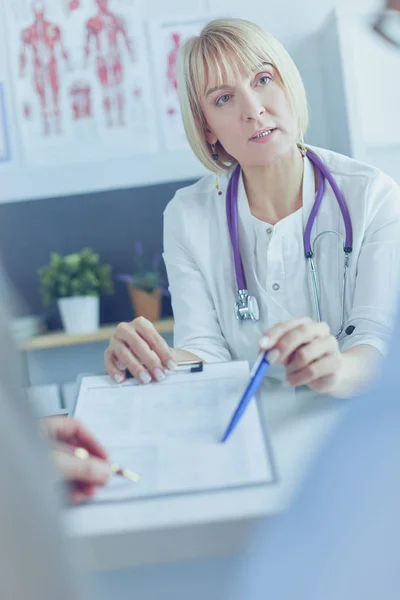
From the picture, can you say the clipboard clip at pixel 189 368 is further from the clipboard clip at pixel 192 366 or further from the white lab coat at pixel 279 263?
the white lab coat at pixel 279 263

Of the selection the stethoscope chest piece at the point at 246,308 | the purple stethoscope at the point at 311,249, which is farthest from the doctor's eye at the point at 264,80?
the stethoscope chest piece at the point at 246,308

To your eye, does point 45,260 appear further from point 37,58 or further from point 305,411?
point 305,411

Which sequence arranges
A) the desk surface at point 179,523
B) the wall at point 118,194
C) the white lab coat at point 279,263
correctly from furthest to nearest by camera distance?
the wall at point 118,194 → the white lab coat at point 279,263 → the desk surface at point 179,523

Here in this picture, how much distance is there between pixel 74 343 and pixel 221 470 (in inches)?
68.5

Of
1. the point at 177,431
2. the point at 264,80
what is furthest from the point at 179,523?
the point at 264,80

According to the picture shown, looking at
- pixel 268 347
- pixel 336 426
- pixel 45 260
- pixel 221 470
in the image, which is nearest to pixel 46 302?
pixel 45 260

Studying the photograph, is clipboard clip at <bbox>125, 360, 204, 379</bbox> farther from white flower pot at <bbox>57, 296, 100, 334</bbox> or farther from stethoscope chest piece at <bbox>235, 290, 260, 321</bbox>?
white flower pot at <bbox>57, 296, 100, 334</bbox>

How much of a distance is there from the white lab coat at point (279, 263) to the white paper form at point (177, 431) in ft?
0.97

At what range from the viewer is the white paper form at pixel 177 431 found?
0.50 metres

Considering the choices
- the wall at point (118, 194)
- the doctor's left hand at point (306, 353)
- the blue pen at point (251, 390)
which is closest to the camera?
the blue pen at point (251, 390)

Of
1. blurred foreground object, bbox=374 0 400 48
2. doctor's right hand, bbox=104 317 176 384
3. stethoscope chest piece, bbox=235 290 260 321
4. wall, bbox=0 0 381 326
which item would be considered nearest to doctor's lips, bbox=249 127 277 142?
stethoscope chest piece, bbox=235 290 260 321

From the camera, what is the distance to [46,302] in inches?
89.4

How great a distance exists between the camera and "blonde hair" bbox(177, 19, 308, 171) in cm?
107

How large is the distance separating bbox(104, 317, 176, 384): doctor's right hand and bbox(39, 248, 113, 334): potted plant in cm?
132
